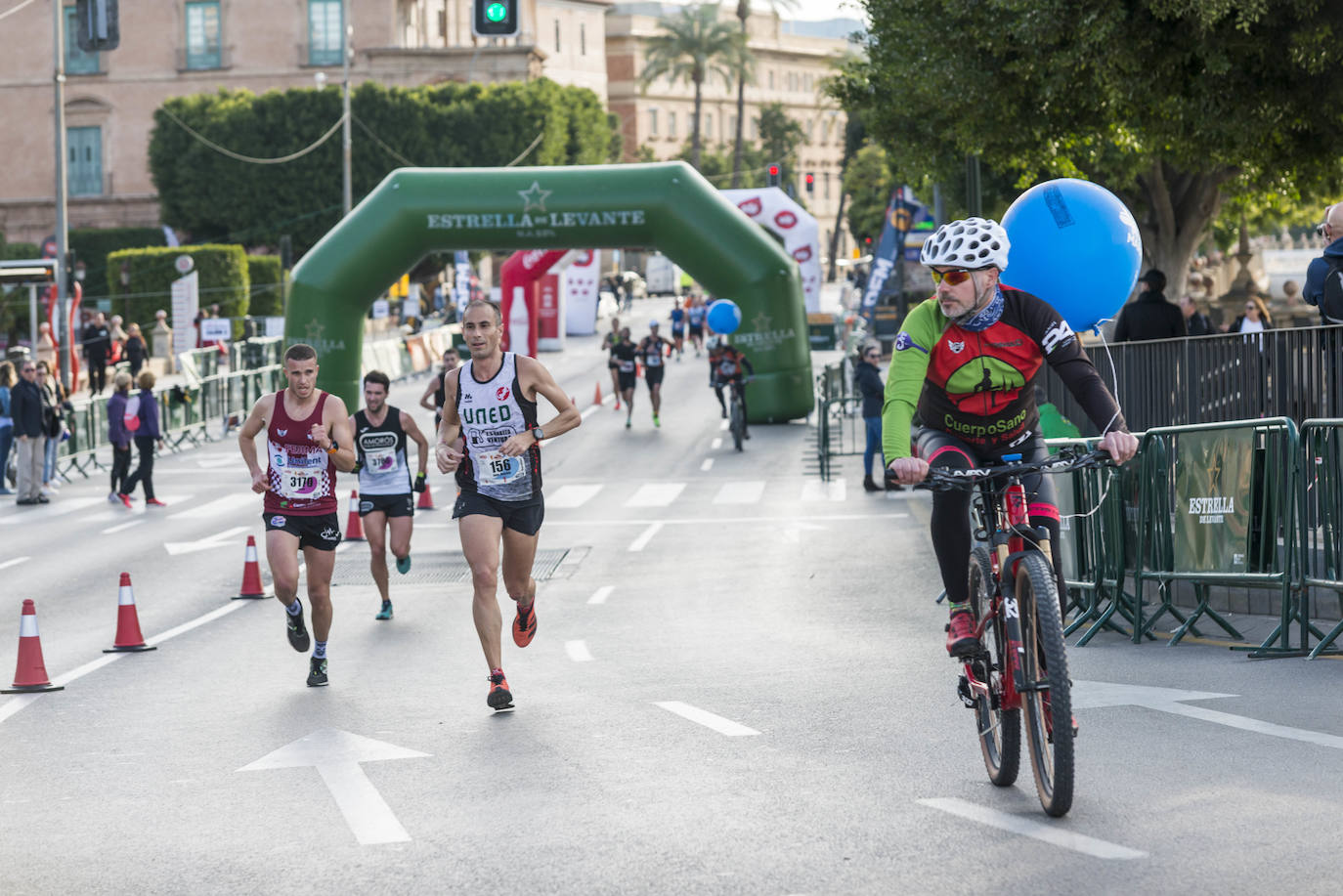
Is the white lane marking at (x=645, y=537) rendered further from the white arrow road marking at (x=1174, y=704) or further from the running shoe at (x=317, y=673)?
the white arrow road marking at (x=1174, y=704)

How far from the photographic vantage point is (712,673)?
36.0 ft

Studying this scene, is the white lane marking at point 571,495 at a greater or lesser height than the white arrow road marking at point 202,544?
lesser

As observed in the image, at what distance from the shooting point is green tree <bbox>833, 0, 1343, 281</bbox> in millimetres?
17000

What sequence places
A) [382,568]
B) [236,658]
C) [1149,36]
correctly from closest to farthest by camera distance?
[236,658]
[382,568]
[1149,36]

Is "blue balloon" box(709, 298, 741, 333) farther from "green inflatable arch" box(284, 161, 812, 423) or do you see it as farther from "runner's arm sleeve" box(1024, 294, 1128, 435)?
"runner's arm sleeve" box(1024, 294, 1128, 435)

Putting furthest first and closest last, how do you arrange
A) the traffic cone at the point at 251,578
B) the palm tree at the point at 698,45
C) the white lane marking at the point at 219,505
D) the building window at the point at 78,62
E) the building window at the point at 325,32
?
the palm tree at the point at 698,45, the building window at the point at 78,62, the building window at the point at 325,32, the white lane marking at the point at 219,505, the traffic cone at the point at 251,578

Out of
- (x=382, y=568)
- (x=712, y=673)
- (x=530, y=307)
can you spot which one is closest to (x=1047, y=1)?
(x=382, y=568)

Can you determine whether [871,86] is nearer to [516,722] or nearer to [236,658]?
[236,658]

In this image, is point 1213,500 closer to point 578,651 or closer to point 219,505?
point 578,651

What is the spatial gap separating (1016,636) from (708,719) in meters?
2.86

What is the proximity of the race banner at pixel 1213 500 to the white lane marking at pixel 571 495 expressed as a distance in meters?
13.3

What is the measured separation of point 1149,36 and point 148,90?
7551 cm

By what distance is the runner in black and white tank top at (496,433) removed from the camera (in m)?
9.61

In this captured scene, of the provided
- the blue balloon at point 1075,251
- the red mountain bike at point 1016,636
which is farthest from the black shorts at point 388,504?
the red mountain bike at point 1016,636
